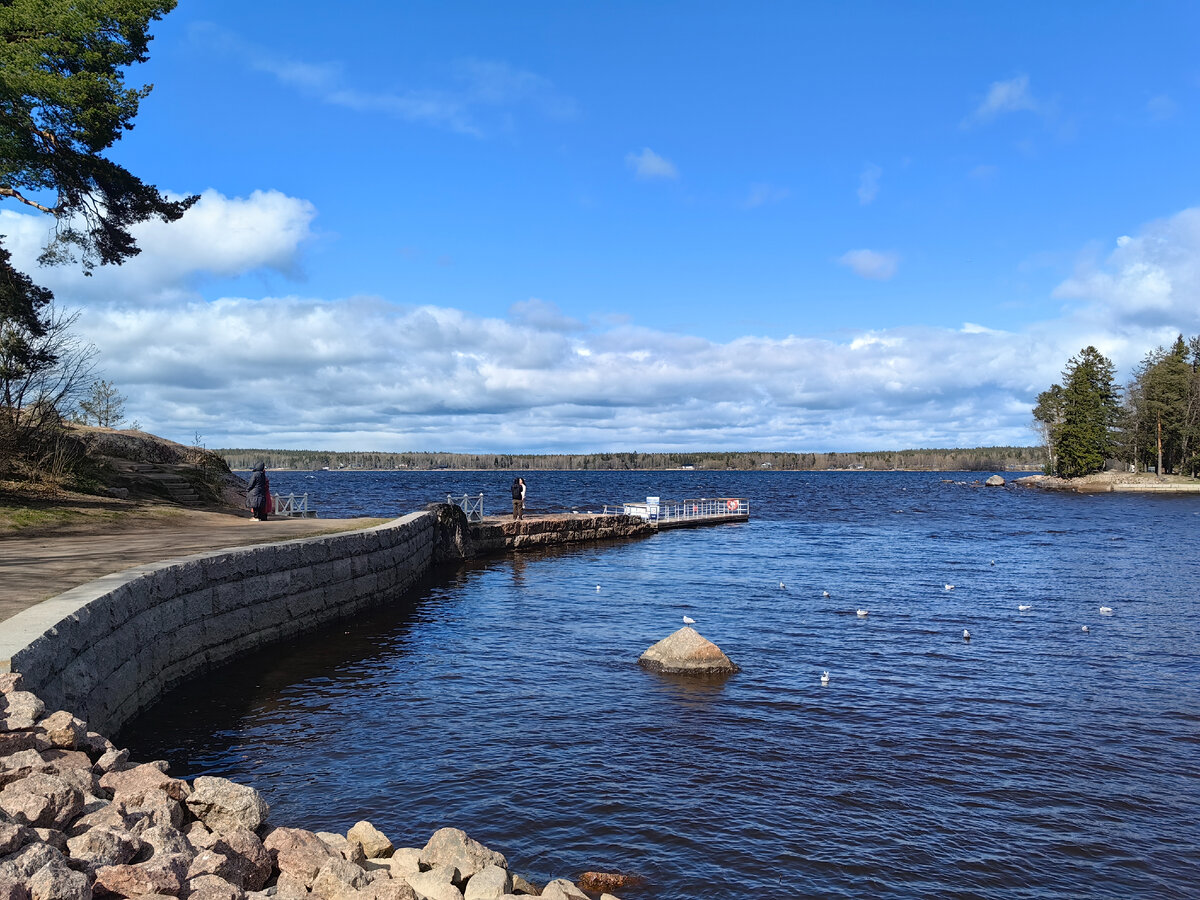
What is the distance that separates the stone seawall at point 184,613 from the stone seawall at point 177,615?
0.05 ft

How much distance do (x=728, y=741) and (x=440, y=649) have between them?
22.3ft

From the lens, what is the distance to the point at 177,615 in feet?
36.9

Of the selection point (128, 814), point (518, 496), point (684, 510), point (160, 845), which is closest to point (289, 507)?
point (518, 496)

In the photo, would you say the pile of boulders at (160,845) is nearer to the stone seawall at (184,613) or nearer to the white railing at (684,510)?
the stone seawall at (184,613)

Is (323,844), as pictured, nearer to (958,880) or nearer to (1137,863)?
(958,880)

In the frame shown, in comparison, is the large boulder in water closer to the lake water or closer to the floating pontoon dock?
the lake water

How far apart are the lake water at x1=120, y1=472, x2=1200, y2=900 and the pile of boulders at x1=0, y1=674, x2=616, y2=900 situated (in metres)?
1.23

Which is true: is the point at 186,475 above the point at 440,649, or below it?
above

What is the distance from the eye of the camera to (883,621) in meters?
18.1

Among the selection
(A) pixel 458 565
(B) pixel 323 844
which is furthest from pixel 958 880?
(A) pixel 458 565

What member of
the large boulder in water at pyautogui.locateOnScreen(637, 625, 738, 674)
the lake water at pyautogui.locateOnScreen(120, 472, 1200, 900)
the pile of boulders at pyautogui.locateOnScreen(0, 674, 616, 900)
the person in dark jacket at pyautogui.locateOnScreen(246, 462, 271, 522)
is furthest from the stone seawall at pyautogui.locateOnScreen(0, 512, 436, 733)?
the large boulder in water at pyautogui.locateOnScreen(637, 625, 738, 674)

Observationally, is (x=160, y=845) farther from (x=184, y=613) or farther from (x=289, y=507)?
(x=289, y=507)

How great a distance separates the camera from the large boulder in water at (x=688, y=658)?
13.0 m

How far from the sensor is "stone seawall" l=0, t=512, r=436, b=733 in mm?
7570
